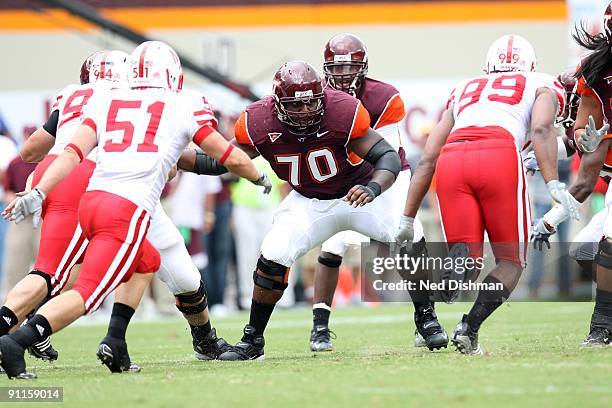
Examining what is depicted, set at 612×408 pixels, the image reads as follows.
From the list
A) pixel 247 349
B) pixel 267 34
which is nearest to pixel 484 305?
pixel 247 349

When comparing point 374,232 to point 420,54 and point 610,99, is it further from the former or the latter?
point 420,54

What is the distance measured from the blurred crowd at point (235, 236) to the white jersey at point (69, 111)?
14.5 feet

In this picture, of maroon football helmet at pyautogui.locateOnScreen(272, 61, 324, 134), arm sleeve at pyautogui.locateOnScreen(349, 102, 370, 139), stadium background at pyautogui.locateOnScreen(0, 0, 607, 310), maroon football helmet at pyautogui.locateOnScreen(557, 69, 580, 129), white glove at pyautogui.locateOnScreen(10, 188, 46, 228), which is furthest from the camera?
stadium background at pyautogui.locateOnScreen(0, 0, 607, 310)

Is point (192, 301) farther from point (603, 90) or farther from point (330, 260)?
point (603, 90)

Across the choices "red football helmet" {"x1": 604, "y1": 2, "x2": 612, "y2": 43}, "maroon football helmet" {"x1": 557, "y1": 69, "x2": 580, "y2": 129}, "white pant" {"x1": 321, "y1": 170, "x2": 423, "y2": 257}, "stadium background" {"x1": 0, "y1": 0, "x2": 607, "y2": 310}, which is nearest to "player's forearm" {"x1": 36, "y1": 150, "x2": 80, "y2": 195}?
"white pant" {"x1": 321, "y1": 170, "x2": 423, "y2": 257}

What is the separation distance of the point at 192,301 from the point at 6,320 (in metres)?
1.07

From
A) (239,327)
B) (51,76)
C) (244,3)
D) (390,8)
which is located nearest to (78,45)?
(51,76)

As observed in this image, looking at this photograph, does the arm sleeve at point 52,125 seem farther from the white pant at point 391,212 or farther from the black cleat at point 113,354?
the white pant at point 391,212

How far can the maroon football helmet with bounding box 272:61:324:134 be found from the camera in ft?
21.7

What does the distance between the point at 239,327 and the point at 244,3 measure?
719 cm

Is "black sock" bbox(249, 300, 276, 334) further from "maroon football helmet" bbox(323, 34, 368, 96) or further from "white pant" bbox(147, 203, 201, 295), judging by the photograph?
"maroon football helmet" bbox(323, 34, 368, 96)

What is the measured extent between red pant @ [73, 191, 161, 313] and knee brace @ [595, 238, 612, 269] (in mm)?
2672

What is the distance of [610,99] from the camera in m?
6.89

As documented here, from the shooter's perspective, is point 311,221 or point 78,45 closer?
point 311,221
